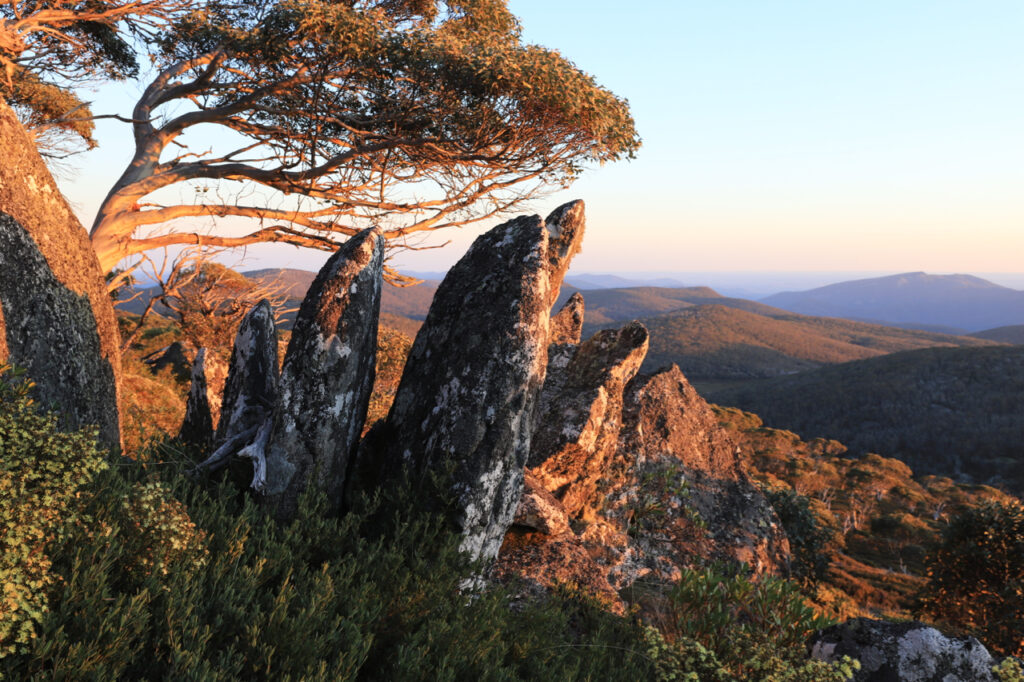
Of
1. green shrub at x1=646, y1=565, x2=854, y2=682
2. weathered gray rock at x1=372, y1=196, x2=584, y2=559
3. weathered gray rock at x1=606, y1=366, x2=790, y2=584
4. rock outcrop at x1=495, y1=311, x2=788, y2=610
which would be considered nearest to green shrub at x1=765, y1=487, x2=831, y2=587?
weathered gray rock at x1=606, y1=366, x2=790, y2=584

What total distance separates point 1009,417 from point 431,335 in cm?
15693

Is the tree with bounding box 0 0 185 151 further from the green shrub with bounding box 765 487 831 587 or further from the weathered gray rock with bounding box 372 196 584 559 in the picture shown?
the green shrub with bounding box 765 487 831 587

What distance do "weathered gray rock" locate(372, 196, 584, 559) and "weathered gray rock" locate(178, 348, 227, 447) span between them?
340 centimetres

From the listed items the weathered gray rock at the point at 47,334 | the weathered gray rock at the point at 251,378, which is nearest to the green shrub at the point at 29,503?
the weathered gray rock at the point at 47,334

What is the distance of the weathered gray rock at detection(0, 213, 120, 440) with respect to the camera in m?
6.46

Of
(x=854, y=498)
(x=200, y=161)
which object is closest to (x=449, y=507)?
(x=200, y=161)

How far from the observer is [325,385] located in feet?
20.6

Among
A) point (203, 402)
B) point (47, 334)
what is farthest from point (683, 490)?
point (47, 334)

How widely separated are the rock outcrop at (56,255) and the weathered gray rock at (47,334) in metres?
0.02

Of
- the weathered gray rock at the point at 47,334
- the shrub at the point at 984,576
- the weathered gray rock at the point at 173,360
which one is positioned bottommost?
the shrub at the point at 984,576

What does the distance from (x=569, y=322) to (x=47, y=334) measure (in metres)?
10.8

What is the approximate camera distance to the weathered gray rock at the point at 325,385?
603 cm

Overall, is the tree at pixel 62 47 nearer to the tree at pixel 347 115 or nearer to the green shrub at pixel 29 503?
the tree at pixel 347 115

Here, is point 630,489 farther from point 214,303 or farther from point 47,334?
point 214,303
